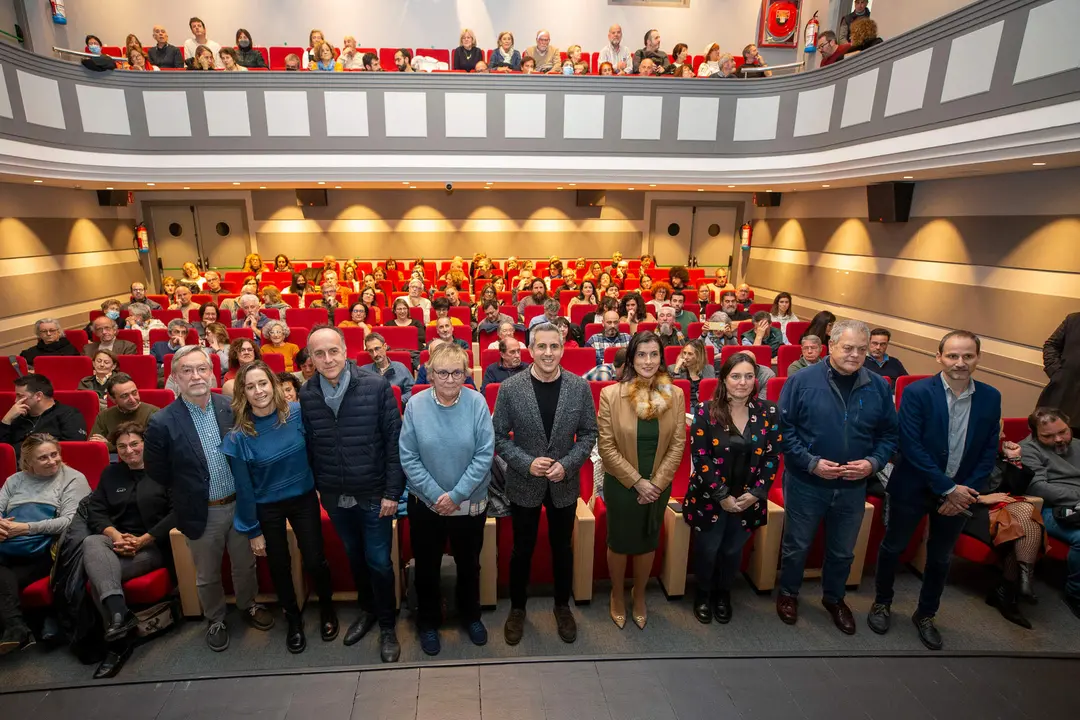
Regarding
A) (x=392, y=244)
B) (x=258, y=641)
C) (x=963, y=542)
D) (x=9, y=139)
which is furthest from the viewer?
(x=392, y=244)

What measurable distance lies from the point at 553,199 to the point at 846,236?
227 inches

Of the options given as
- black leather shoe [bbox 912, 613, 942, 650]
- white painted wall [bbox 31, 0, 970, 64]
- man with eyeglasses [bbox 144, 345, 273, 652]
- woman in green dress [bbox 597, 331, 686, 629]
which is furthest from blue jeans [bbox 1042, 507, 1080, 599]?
white painted wall [bbox 31, 0, 970, 64]

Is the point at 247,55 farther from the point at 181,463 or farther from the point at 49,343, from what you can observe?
the point at 181,463

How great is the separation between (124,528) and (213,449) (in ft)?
2.51

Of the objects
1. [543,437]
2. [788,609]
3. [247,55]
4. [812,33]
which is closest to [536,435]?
[543,437]

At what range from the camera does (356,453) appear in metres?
2.28

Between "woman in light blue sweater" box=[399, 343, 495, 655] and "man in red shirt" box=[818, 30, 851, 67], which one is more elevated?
"man in red shirt" box=[818, 30, 851, 67]

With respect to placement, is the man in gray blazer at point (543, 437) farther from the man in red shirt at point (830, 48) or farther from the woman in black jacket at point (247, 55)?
the woman in black jacket at point (247, 55)

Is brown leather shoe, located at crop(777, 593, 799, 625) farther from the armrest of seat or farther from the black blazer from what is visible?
the black blazer

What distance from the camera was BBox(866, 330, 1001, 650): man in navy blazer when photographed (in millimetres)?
2387

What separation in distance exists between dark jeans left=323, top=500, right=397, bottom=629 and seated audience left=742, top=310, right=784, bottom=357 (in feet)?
13.5

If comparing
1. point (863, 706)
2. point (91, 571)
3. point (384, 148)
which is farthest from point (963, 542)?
point (384, 148)

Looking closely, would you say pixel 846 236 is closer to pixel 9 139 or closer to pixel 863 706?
pixel 863 706

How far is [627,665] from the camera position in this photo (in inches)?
93.2
